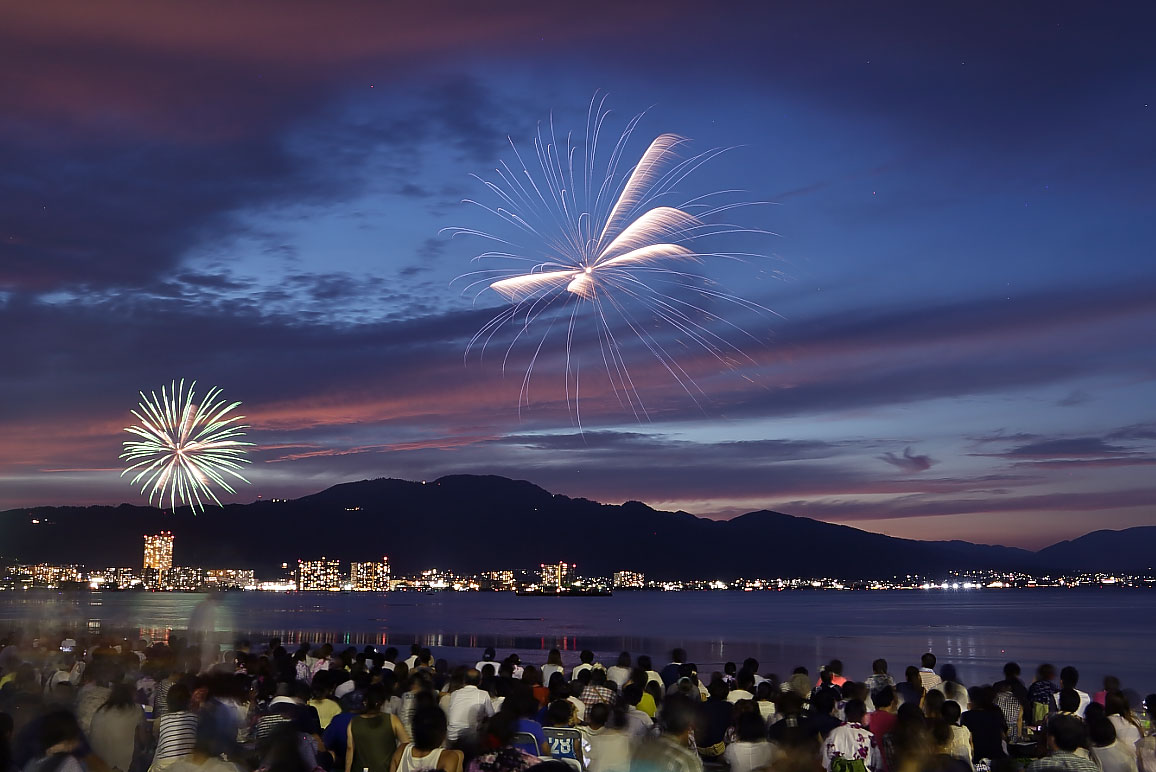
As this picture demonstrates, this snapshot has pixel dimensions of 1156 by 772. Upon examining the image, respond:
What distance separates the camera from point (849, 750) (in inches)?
340

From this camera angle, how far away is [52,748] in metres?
6.80

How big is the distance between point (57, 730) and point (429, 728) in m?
2.25

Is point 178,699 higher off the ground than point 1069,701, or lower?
higher

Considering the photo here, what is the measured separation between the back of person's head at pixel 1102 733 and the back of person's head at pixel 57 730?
7.35 metres

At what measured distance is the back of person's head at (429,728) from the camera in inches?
278

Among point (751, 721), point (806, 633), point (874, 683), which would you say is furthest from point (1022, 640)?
point (751, 721)

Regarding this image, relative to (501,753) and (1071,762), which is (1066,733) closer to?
(1071,762)

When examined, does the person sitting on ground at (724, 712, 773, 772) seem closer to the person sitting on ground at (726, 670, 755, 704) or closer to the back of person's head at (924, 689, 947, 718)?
the back of person's head at (924, 689, 947, 718)

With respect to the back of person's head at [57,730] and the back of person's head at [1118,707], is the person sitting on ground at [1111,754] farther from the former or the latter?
the back of person's head at [57,730]

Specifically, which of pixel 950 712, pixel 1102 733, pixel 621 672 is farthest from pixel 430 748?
pixel 621 672

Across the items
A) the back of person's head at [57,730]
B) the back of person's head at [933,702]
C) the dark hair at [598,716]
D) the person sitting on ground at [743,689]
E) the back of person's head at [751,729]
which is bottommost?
the person sitting on ground at [743,689]

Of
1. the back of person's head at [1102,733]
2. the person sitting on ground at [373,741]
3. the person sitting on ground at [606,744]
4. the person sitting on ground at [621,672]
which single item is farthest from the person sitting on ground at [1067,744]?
the person sitting on ground at [621,672]

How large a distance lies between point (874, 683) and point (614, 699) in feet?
13.1

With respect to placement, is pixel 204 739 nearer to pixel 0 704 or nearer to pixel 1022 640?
pixel 0 704
